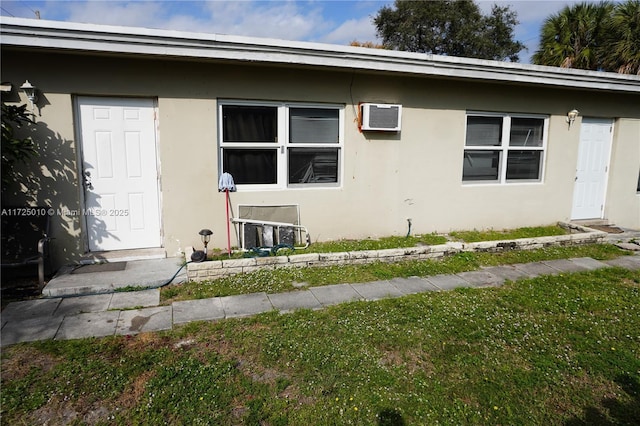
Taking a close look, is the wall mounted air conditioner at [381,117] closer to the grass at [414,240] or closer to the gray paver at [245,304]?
the grass at [414,240]

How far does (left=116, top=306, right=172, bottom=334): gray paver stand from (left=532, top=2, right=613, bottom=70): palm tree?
1533 centimetres

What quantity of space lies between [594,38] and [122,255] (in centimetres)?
1578

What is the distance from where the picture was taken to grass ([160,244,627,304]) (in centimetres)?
462

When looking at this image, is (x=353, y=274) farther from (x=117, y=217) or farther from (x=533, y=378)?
(x=117, y=217)

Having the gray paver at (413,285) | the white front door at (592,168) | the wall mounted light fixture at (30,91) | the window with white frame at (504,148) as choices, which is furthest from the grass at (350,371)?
the white front door at (592,168)

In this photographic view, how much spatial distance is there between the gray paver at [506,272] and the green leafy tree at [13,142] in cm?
602

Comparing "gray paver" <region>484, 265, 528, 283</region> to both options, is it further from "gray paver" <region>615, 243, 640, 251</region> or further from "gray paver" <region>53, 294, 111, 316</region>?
"gray paver" <region>53, 294, 111, 316</region>

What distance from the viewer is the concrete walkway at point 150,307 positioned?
366cm

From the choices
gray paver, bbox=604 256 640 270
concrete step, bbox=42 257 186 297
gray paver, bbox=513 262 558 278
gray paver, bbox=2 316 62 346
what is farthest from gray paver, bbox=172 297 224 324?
gray paver, bbox=604 256 640 270

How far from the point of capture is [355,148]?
6.46 m

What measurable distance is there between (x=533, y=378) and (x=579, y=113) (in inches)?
262

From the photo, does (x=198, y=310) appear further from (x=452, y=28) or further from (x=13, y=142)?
(x=452, y=28)

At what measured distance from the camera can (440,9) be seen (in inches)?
1023

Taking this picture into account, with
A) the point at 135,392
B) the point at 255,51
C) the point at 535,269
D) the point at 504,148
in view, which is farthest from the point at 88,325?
the point at 504,148
